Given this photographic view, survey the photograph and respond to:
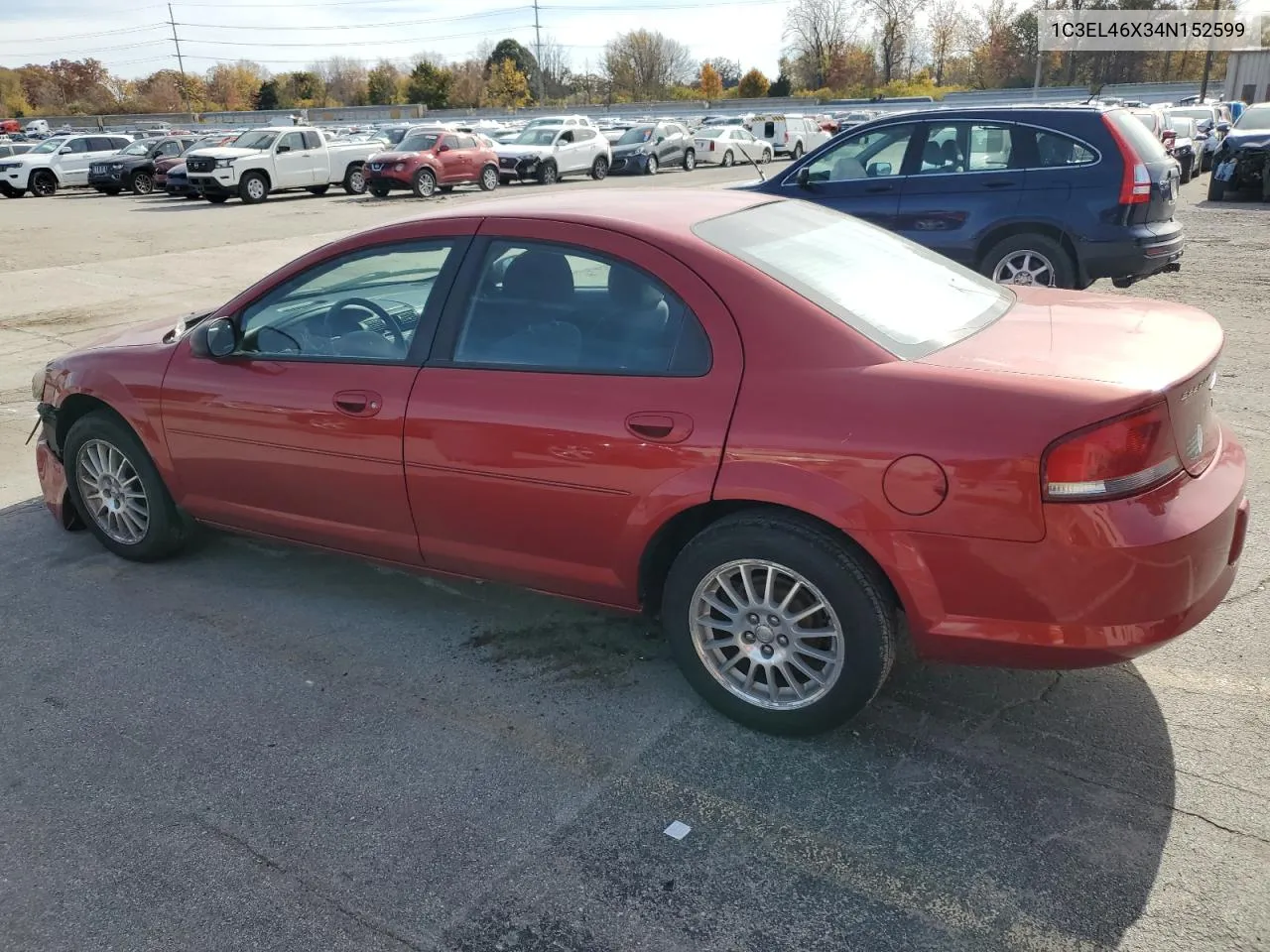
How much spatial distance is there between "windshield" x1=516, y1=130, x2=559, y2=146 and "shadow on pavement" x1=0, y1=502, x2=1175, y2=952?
89.4ft

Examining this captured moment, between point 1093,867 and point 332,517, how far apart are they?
283 centimetres

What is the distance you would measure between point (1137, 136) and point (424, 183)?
19919mm

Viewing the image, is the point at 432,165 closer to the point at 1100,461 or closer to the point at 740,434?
the point at 740,434

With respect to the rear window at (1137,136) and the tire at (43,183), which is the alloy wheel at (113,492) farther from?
the tire at (43,183)

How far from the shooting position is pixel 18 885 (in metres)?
2.70

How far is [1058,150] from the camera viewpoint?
Answer: 8461 millimetres

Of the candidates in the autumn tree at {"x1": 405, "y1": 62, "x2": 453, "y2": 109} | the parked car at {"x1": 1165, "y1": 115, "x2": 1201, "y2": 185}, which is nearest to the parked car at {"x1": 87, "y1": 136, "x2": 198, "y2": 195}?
the parked car at {"x1": 1165, "y1": 115, "x2": 1201, "y2": 185}

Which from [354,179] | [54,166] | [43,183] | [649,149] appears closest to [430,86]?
[649,149]

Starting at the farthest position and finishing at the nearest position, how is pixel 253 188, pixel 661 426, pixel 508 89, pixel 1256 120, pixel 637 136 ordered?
pixel 508 89, pixel 637 136, pixel 253 188, pixel 1256 120, pixel 661 426

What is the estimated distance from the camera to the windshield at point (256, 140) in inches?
993

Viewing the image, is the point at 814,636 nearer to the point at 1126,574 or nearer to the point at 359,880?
the point at 1126,574

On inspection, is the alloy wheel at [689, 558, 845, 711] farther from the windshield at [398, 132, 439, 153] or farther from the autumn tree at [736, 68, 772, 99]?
the autumn tree at [736, 68, 772, 99]

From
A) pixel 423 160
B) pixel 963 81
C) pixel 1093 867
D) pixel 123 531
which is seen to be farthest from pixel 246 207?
pixel 963 81

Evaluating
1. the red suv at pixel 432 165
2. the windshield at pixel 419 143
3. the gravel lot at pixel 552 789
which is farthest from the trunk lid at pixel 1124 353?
the windshield at pixel 419 143
